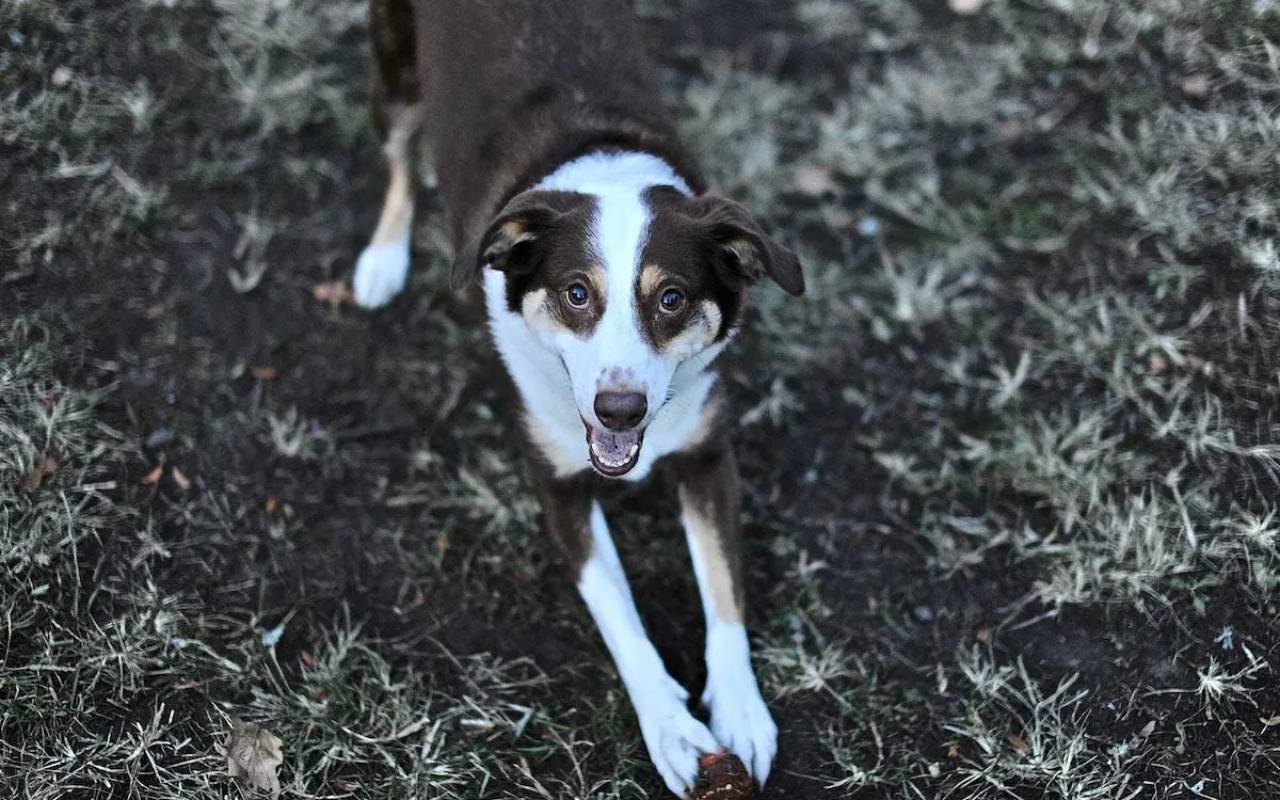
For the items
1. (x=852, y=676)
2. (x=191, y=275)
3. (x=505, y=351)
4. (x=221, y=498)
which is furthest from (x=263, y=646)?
(x=852, y=676)

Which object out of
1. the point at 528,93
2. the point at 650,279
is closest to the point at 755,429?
the point at 650,279

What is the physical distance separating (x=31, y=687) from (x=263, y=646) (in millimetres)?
651

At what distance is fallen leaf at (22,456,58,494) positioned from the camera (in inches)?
146

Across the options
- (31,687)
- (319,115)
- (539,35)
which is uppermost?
(539,35)

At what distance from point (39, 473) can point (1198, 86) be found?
451cm

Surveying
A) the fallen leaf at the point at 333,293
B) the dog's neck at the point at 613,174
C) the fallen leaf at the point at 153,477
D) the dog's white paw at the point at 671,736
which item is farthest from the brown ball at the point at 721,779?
the fallen leaf at the point at 333,293

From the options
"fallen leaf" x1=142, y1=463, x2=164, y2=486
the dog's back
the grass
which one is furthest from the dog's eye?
"fallen leaf" x1=142, y1=463, x2=164, y2=486

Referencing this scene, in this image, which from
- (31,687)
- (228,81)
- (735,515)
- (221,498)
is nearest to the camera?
(31,687)

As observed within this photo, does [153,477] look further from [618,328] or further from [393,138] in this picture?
[618,328]

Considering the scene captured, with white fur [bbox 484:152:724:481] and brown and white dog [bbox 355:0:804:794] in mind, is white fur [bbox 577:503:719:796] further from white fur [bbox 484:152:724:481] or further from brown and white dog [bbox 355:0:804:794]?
white fur [bbox 484:152:724:481]

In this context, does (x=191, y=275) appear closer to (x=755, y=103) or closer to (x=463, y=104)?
(x=463, y=104)

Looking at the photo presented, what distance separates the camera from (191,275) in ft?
14.1

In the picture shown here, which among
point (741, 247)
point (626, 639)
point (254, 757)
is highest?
point (741, 247)

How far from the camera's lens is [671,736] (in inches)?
128
